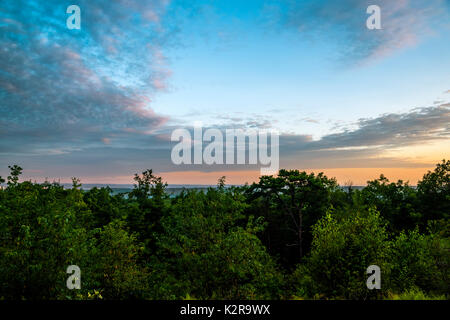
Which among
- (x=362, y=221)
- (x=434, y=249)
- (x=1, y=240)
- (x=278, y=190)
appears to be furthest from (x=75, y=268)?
(x=278, y=190)

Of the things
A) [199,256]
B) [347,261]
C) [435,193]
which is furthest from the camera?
[435,193]

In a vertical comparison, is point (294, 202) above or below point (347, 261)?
above

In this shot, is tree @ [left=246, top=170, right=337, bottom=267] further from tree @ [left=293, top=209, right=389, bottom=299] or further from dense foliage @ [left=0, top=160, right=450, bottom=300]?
tree @ [left=293, top=209, right=389, bottom=299]

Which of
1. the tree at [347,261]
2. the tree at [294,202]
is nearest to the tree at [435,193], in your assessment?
the tree at [294,202]

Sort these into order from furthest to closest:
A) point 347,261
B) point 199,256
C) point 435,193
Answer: point 435,193 < point 199,256 < point 347,261

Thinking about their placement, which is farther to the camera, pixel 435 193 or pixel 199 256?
pixel 435 193

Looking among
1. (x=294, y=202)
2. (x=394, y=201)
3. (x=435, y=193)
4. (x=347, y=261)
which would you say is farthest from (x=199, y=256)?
(x=435, y=193)

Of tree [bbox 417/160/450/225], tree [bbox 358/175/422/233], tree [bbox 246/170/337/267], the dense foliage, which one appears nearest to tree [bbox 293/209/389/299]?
the dense foliage

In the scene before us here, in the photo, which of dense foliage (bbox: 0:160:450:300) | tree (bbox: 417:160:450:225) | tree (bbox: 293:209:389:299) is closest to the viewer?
dense foliage (bbox: 0:160:450:300)

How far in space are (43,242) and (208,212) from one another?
15087 mm

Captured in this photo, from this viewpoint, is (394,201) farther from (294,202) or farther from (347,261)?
(347,261)

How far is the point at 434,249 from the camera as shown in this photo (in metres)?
27.8

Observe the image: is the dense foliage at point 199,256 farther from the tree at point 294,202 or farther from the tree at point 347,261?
the tree at point 294,202
